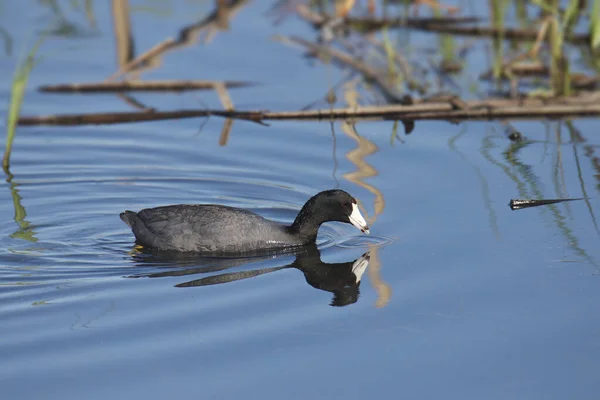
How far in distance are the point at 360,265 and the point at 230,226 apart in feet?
3.34

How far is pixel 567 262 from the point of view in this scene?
22.7 ft

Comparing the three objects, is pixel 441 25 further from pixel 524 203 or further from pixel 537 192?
pixel 524 203

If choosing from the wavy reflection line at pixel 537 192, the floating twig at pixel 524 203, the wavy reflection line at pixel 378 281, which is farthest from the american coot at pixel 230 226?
the wavy reflection line at pixel 537 192

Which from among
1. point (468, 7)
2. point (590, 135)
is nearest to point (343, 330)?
point (590, 135)

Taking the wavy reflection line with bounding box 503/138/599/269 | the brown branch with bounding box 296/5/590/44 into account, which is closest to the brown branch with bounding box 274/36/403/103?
the brown branch with bounding box 296/5/590/44

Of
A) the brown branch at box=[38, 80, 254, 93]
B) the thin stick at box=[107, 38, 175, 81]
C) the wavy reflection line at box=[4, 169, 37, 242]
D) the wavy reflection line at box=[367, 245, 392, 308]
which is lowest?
the wavy reflection line at box=[367, 245, 392, 308]

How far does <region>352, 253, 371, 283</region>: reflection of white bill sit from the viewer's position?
22.9ft

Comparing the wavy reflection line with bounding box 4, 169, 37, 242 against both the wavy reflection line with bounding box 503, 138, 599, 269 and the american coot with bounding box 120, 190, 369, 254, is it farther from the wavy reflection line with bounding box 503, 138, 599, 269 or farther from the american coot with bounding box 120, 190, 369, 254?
the wavy reflection line with bounding box 503, 138, 599, 269

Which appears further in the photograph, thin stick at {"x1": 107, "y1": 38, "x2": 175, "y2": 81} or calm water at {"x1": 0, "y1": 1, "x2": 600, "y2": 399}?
thin stick at {"x1": 107, "y1": 38, "x2": 175, "y2": 81}

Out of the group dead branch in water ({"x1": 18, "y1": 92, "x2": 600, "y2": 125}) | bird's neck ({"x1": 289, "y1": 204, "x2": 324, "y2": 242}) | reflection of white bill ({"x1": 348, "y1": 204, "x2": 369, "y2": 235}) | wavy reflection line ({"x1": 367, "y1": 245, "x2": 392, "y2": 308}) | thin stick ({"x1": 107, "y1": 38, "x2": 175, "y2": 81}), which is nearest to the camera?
wavy reflection line ({"x1": 367, "y1": 245, "x2": 392, "y2": 308})

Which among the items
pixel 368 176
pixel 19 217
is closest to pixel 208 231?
pixel 19 217

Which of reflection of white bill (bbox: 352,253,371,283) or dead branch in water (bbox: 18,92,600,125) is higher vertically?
dead branch in water (bbox: 18,92,600,125)

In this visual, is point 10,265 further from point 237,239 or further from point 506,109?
point 506,109

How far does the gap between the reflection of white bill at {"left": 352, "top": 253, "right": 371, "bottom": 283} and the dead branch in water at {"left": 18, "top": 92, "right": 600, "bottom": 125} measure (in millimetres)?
3164
